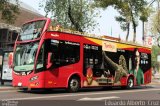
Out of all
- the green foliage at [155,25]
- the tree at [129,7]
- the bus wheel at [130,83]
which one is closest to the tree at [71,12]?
the tree at [129,7]

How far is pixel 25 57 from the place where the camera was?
64.7 feet

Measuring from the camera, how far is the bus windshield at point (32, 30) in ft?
65.0

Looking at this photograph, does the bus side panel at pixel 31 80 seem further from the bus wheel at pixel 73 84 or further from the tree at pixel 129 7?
the tree at pixel 129 7

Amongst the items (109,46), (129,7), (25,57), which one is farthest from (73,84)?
(129,7)

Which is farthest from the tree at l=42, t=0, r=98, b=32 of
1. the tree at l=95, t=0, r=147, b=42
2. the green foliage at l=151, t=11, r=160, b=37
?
the green foliage at l=151, t=11, r=160, b=37

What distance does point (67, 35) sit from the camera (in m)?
20.7

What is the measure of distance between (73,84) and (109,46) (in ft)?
14.6

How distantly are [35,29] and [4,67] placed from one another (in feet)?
22.3

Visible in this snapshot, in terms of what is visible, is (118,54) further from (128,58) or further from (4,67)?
(4,67)

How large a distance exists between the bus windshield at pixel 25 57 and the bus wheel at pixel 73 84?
2.55 m

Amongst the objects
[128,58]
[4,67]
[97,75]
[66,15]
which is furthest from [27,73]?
[66,15]

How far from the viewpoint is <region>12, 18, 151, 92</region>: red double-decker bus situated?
62.8 ft

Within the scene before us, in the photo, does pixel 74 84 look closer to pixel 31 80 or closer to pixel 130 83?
pixel 31 80

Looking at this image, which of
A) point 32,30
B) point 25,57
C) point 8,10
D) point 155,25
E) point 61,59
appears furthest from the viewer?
point 155,25
